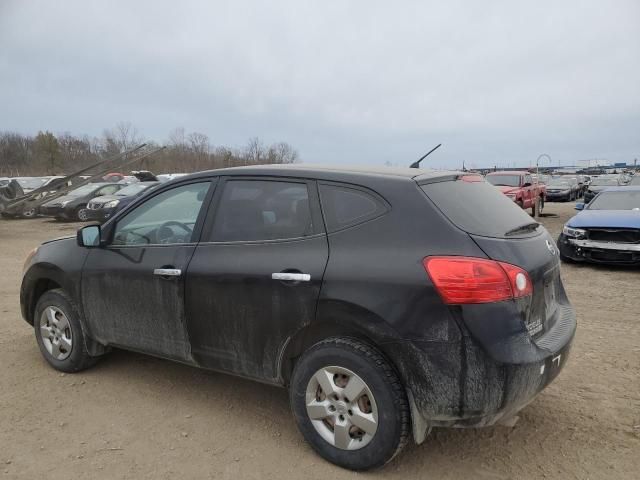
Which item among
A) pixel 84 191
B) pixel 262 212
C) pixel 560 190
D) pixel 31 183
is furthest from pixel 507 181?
pixel 31 183

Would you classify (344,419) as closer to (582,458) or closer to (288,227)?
(288,227)

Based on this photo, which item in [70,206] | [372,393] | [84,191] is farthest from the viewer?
[84,191]

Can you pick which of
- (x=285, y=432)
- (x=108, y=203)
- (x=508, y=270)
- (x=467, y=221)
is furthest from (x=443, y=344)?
(x=108, y=203)

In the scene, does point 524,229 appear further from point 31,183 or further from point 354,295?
point 31,183

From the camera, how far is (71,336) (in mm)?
4102

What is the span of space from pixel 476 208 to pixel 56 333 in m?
3.50

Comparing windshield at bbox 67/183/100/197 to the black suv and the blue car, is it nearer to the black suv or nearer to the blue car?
the blue car

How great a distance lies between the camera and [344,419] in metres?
2.79

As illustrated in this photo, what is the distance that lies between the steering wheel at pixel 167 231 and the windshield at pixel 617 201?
8.38 metres

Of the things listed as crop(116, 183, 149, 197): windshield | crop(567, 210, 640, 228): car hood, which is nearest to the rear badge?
crop(567, 210, 640, 228): car hood

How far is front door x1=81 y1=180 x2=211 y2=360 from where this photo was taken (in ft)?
11.2

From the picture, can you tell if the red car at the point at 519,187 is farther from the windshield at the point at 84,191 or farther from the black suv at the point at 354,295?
the windshield at the point at 84,191

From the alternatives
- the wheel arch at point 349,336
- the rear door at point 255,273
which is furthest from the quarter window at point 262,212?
the wheel arch at point 349,336

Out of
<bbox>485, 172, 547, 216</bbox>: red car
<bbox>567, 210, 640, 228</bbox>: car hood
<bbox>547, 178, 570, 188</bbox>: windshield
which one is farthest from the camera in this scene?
<bbox>547, 178, 570, 188</bbox>: windshield
